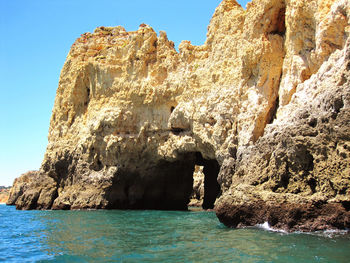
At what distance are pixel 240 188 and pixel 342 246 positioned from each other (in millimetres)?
5094

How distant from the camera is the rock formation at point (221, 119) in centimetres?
1133

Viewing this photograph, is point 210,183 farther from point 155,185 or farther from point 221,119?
point 221,119

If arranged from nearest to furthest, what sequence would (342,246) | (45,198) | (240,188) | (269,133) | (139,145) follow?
(342,246) → (240,188) → (269,133) → (139,145) → (45,198)

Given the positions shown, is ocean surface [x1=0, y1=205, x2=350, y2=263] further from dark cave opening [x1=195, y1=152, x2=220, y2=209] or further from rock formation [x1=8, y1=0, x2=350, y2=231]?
dark cave opening [x1=195, y1=152, x2=220, y2=209]

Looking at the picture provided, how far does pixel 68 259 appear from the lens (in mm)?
8688

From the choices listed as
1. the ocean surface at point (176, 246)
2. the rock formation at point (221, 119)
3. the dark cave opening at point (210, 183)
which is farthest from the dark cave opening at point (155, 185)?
the ocean surface at point (176, 246)

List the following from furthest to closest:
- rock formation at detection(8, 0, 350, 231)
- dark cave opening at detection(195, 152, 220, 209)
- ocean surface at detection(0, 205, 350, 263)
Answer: dark cave opening at detection(195, 152, 220, 209), rock formation at detection(8, 0, 350, 231), ocean surface at detection(0, 205, 350, 263)

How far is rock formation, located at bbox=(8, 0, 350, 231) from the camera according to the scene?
11.3 metres

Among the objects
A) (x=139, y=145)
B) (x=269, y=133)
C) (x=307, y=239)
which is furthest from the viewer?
(x=139, y=145)

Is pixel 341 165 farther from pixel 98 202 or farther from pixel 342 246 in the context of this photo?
pixel 98 202

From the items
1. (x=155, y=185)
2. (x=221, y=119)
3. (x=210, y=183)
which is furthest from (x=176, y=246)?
(x=210, y=183)

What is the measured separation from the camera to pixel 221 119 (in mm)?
19734

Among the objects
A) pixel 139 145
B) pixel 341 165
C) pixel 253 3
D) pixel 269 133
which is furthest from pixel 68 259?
pixel 139 145

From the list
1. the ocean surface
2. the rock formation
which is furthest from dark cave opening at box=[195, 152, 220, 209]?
the ocean surface
